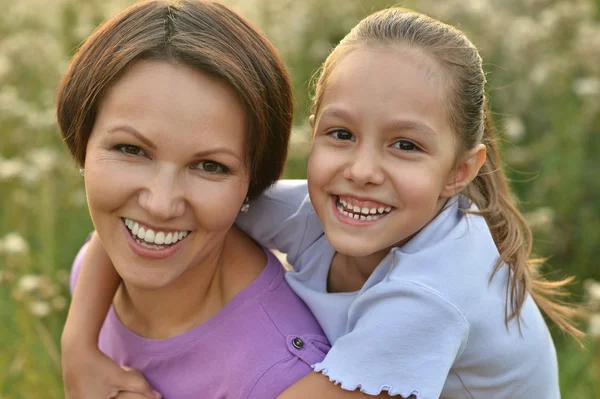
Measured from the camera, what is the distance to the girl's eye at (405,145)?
1.91m

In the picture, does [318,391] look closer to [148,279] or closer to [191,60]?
[148,279]

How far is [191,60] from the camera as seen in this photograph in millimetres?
1838

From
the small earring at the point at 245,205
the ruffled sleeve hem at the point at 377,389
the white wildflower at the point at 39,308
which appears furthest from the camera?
the white wildflower at the point at 39,308

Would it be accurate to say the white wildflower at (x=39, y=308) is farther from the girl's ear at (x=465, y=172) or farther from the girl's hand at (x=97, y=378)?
the girl's ear at (x=465, y=172)

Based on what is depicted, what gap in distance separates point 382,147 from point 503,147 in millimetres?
2313

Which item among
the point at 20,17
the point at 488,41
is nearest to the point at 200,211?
the point at 488,41

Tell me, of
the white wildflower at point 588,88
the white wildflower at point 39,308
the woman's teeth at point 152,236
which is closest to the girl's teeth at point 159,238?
the woman's teeth at point 152,236

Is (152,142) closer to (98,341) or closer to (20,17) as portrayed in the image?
(98,341)

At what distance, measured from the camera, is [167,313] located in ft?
7.12

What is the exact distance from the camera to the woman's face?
183 centimetres

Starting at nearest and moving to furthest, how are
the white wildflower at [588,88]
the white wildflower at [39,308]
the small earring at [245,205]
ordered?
the small earring at [245,205], the white wildflower at [39,308], the white wildflower at [588,88]

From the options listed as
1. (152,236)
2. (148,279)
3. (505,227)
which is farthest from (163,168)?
(505,227)

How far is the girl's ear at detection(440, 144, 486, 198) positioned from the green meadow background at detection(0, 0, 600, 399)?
1163mm

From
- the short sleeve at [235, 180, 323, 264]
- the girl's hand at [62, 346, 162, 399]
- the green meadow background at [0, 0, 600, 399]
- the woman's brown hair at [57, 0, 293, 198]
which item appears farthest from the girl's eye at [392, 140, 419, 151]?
the green meadow background at [0, 0, 600, 399]
